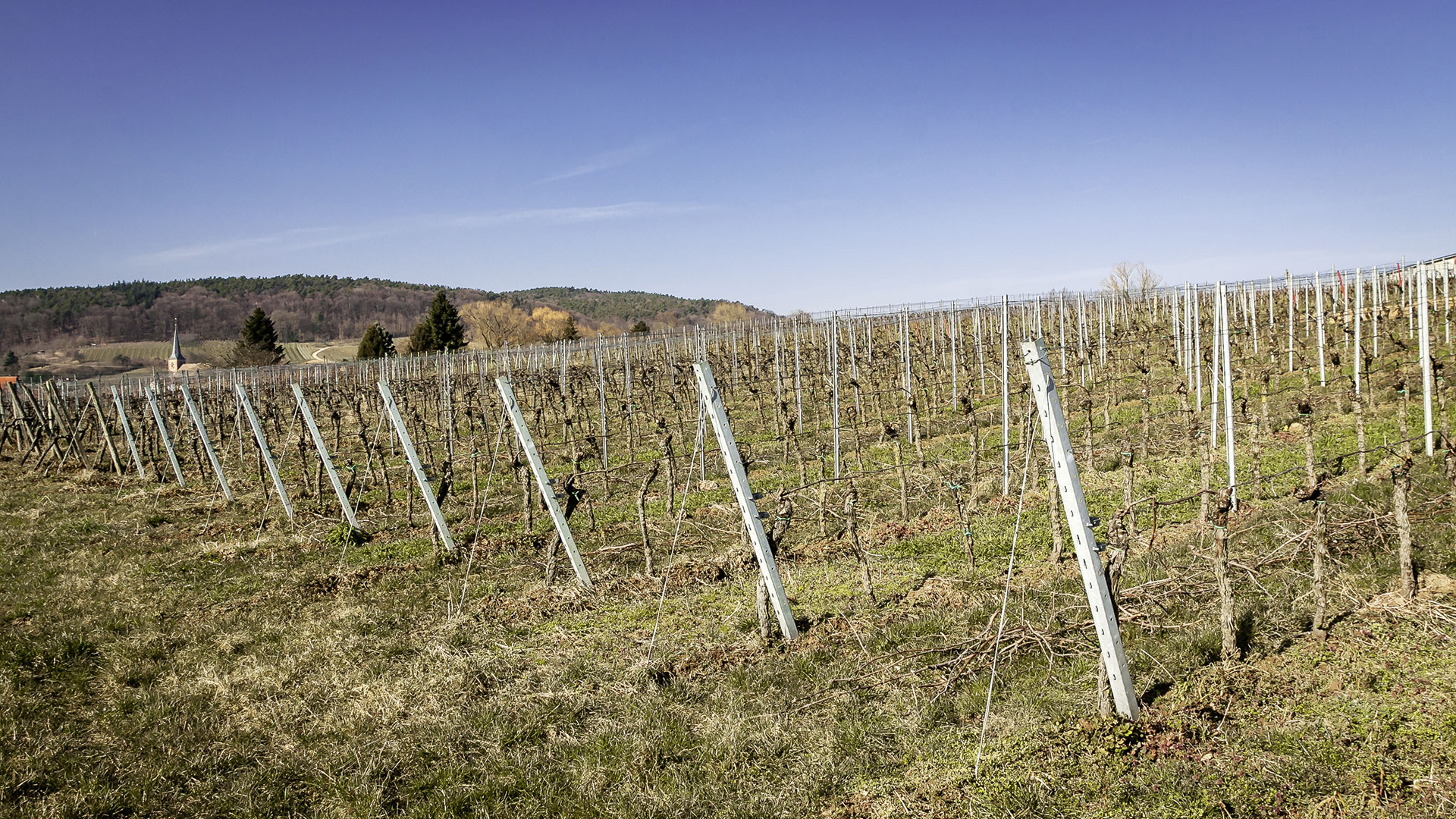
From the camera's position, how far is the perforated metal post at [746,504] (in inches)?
189

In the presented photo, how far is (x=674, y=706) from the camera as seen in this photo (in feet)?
14.1

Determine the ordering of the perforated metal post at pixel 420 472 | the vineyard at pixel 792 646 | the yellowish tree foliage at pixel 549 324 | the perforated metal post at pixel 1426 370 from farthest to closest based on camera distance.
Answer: the yellowish tree foliage at pixel 549 324 < the perforated metal post at pixel 420 472 < the perforated metal post at pixel 1426 370 < the vineyard at pixel 792 646

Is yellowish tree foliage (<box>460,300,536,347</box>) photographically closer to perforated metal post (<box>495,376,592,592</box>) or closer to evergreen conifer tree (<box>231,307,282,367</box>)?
evergreen conifer tree (<box>231,307,282,367</box>)

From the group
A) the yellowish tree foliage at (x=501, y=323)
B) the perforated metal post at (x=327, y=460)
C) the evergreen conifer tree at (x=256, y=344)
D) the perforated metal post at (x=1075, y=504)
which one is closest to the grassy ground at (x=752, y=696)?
the perforated metal post at (x=1075, y=504)

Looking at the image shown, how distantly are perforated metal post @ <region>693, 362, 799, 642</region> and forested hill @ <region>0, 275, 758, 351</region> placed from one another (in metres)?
84.1

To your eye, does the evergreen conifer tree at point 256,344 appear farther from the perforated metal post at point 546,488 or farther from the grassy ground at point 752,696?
the perforated metal post at point 546,488

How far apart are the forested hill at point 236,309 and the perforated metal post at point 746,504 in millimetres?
84150

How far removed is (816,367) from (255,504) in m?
13.8

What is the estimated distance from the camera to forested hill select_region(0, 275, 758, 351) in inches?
4085

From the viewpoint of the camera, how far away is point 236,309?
380 ft

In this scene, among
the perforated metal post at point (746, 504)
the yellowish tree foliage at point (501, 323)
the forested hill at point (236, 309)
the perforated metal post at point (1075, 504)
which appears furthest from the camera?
the forested hill at point (236, 309)

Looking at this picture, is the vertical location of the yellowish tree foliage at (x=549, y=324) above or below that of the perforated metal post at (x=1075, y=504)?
above

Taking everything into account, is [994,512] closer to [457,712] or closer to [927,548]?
[927,548]

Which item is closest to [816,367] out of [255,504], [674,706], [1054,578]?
[255,504]
